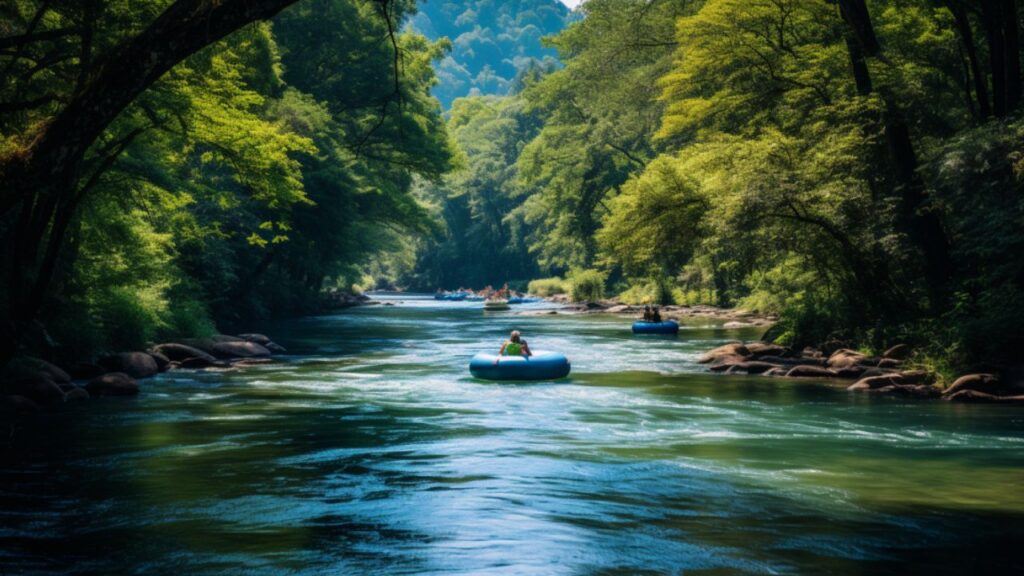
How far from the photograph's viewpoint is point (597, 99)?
48.3 m

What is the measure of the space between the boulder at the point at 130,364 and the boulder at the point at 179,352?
7.61ft

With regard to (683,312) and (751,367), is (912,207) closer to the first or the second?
(751,367)

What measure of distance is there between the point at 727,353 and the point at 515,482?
13556 millimetres

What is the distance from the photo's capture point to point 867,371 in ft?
60.6

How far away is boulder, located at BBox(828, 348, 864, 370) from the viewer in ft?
63.6

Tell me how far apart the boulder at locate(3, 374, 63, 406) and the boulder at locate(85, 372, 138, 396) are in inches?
39.4

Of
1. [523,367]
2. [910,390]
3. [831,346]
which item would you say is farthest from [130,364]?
[831,346]

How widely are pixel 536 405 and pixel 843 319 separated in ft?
33.5

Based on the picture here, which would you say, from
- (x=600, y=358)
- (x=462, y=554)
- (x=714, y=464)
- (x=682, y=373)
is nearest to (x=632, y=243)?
(x=600, y=358)

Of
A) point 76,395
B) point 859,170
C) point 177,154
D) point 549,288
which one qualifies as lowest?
point 76,395

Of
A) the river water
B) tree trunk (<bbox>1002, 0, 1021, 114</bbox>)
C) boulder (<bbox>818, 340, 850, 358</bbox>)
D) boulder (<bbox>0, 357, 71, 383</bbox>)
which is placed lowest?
the river water

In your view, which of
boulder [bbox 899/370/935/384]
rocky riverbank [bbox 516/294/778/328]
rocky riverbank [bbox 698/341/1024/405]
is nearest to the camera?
rocky riverbank [bbox 698/341/1024/405]

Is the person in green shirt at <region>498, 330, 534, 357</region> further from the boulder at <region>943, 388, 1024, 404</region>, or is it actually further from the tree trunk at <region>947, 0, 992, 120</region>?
the tree trunk at <region>947, 0, 992, 120</region>

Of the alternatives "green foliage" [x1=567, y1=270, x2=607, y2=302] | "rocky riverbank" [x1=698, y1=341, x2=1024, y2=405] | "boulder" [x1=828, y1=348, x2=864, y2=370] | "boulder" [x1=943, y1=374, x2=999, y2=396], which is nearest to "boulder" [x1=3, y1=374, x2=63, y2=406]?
"rocky riverbank" [x1=698, y1=341, x2=1024, y2=405]
